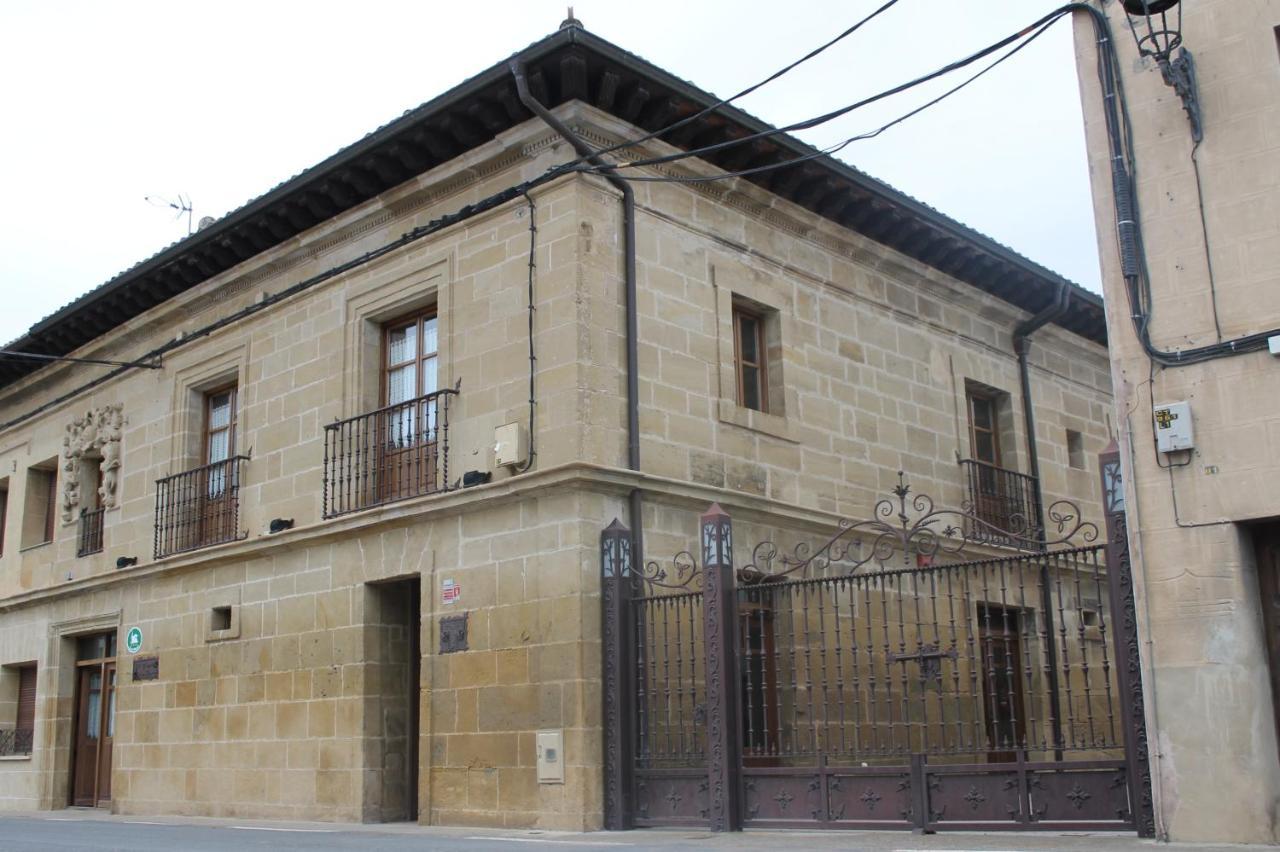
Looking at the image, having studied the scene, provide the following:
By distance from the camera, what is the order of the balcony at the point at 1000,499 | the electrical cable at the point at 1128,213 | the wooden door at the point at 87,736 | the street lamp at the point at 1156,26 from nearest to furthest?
1. the electrical cable at the point at 1128,213
2. the street lamp at the point at 1156,26
3. the balcony at the point at 1000,499
4. the wooden door at the point at 87,736

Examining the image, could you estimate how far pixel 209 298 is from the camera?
1559 cm

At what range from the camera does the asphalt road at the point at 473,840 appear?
7898 millimetres

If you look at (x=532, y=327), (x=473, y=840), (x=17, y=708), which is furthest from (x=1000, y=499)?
(x=17, y=708)

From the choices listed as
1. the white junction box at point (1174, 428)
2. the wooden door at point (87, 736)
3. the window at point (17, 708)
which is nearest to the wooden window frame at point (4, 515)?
the window at point (17, 708)

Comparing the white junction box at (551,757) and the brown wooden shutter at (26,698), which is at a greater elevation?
the brown wooden shutter at (26,698)

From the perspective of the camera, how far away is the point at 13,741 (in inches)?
711

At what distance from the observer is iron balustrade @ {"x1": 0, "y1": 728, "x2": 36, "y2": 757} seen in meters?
17.8

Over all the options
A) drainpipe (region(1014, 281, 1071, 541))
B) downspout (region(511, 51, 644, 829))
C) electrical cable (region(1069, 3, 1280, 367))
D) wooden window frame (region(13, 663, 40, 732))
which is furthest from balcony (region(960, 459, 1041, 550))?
wooden window frame (region(13, 663, 40, 732))

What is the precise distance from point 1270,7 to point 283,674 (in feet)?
→ 33.5

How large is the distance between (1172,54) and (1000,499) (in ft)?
27.6

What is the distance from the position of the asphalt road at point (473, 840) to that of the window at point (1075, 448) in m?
9.91

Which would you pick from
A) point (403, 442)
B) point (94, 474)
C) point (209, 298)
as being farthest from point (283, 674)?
point (94, 474)

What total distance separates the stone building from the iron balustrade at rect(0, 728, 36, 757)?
38 centimetres

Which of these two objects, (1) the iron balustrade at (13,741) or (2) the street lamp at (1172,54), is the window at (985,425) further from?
(1) the iron balustrade at (13,741)
